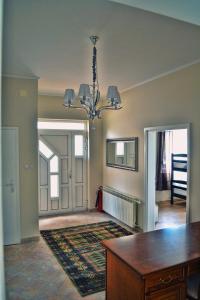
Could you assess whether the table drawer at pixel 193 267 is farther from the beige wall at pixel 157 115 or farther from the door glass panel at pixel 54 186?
the door glass panel at pixel 54 186

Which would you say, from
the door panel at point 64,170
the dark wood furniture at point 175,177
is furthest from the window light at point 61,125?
the dark wood furniture at point 175,177

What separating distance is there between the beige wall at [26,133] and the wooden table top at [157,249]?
8.25ft

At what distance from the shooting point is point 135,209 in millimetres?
4629

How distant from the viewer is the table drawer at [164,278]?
1.66 metres

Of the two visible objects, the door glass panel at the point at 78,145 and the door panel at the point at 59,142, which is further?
the door glass panel at the point at 78,145

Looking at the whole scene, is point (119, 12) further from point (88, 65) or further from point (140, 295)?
point (140, 295)

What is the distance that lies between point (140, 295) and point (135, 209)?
118 inches

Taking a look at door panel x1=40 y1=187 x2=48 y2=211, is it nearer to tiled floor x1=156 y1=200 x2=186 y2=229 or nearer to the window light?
the window light

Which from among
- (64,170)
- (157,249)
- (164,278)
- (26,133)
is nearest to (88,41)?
(26,133)

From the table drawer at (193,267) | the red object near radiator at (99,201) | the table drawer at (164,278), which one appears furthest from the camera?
the red object near radiator at (99,201)

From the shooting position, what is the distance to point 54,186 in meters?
5.82

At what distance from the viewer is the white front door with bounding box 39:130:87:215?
571 centimetres

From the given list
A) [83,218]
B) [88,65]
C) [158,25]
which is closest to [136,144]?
[88,65]

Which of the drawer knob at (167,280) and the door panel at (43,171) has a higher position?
the door panel at (43,171)
